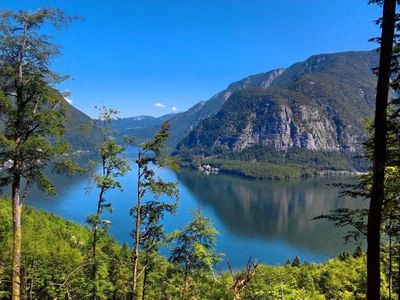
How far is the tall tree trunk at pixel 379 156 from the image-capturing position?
8547 mm

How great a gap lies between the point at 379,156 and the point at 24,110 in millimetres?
10525

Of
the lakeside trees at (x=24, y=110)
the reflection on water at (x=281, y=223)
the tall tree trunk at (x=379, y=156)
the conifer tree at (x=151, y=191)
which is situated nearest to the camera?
the tall tree trunk at (x=379, y=156)

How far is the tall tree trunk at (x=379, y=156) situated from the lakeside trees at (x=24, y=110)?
959 centimetres

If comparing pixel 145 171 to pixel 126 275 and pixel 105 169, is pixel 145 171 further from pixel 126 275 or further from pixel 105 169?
pixel 126 275

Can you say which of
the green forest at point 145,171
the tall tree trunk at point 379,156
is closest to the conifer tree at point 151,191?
the green forest at point 145,171

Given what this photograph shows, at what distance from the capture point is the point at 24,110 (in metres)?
13.0

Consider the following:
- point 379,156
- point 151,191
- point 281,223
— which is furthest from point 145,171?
point 281,223

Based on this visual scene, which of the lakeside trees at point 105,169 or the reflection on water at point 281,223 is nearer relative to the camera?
the lakeside trees at point 105,169

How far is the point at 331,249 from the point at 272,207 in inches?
2786

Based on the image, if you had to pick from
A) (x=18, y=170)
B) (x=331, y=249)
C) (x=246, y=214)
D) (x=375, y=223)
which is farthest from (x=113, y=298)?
(x=246, y=214)

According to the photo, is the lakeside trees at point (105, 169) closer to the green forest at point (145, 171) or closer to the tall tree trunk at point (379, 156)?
the green forest at point (145, 171)

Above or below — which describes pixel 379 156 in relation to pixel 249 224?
above

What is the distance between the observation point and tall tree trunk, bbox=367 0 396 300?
8.55m

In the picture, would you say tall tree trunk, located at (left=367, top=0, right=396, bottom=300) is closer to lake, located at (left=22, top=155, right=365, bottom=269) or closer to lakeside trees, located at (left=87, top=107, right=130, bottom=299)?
lakeside trees, located at (left=87, top=107, right=130, bottom=299)
